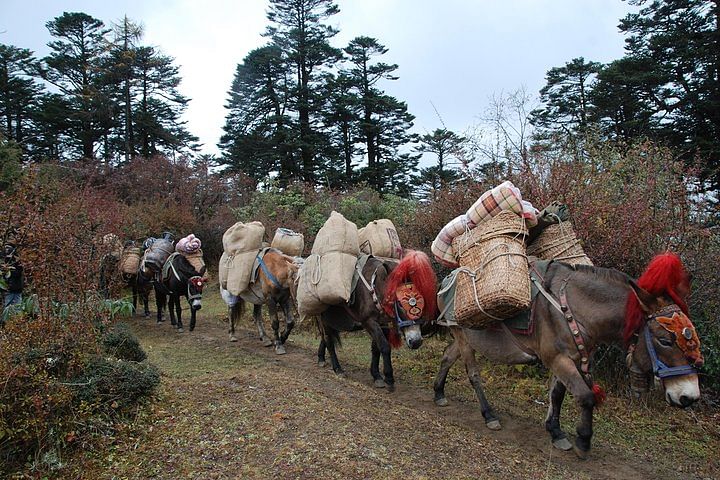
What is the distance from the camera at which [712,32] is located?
1717 centimetres

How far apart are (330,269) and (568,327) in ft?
11.1

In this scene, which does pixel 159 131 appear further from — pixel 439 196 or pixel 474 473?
pixel 474 473

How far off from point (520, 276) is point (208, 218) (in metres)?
18.9

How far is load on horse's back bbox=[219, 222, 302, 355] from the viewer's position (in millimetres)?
9023

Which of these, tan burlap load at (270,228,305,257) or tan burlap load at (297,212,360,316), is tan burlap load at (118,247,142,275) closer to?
tan burlap load at (270,228,305,257)

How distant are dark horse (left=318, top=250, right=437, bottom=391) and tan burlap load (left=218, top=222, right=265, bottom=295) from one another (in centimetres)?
240

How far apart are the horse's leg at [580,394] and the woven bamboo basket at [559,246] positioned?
4.06ft

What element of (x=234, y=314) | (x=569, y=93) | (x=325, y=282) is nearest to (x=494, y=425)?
(x=325, y=282)

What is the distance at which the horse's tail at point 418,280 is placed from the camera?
5.84m

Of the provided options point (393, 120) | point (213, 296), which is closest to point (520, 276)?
point (213, 296)

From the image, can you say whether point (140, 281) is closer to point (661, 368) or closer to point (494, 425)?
point (494, 425)

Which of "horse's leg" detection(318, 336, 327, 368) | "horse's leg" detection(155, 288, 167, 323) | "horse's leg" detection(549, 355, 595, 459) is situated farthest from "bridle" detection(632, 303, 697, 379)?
"horse's leg" detection(155, 288, 167, 323)

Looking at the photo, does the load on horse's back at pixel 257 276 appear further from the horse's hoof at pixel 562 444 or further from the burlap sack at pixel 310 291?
the horse's hoof at pixel 562 444

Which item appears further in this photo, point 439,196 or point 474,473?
point 439,196
